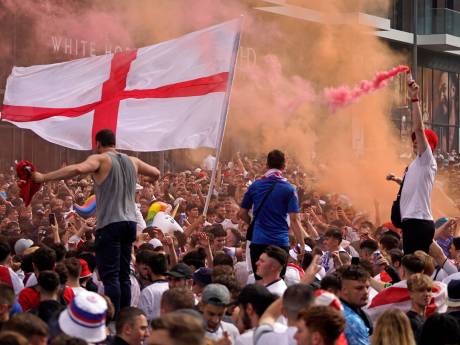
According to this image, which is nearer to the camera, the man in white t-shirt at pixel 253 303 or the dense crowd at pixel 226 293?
the dense crowd at pixel 226 293

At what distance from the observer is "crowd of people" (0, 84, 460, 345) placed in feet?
20.2

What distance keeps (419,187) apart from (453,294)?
1.79 metres

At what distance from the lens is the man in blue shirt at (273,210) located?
32.1ft

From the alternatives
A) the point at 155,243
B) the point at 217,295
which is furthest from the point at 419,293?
the point at 155,243

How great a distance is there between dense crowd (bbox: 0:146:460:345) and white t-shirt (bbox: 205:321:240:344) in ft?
0.03

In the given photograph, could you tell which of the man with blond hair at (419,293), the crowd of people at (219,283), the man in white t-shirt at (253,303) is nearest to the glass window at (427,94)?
the crowd of people at (219,283)

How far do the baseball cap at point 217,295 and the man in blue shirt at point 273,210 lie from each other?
2289mm

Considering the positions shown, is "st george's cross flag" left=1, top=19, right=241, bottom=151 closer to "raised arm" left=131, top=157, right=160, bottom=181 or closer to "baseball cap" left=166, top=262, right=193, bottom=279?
"raised arm" left=131, top=157, right=160, bottom=181

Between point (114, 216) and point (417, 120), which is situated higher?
point (417, 120)

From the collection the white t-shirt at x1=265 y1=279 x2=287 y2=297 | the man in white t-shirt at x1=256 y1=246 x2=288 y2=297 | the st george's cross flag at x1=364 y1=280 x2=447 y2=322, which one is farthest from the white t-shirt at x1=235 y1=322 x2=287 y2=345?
the st george's cross flag at x1=364 y1=280 x2=447 y2=322

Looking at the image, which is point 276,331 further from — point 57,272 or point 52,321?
point 57,272

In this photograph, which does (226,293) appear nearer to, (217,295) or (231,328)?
(217,295)

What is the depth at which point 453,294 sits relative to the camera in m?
8.24

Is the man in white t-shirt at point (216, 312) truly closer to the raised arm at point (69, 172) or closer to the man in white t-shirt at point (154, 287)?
the man in white t-shirt at point (154, 287)
